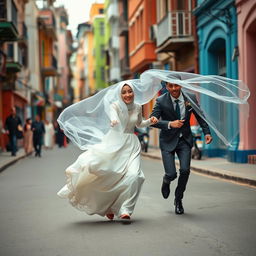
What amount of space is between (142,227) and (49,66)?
2160 inches

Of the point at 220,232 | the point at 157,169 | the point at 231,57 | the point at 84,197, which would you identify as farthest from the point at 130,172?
the point at 231,57

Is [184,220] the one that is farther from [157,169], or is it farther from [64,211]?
[157,169]

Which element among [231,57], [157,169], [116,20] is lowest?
[157,169]

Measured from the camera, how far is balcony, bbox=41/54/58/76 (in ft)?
195

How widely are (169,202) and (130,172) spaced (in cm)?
224

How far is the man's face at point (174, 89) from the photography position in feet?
28.1

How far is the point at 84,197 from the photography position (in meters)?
8.06

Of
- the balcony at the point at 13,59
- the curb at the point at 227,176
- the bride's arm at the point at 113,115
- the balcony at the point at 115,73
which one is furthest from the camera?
the balcony at the point at 115,73

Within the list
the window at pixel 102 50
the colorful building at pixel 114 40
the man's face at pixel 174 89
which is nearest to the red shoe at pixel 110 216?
the man's face at pixel 174 89

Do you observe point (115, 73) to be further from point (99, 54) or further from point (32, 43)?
point (99, 54)

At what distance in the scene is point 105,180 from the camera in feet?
26.3

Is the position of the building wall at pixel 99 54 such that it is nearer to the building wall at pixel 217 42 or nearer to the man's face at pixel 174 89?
the building wall at pixel 217 42

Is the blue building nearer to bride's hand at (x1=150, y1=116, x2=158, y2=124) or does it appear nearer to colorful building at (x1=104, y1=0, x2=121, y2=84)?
bride's hand at (x1=150, y1=116, x2=158, y2=124)

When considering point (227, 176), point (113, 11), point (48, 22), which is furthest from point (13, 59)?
point (48, 22)
